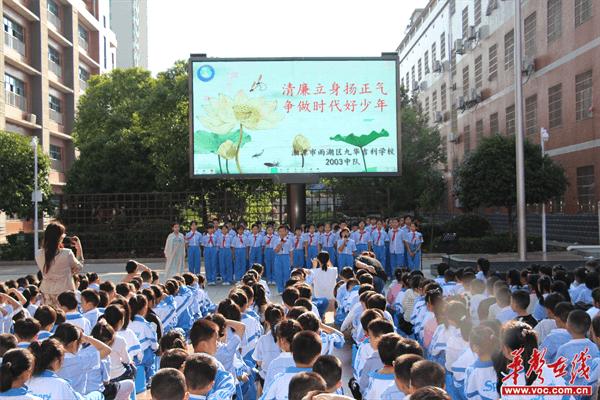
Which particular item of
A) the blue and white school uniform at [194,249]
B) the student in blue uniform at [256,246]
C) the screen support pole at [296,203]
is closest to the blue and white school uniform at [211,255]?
the blue and white school uniform at [194,249]

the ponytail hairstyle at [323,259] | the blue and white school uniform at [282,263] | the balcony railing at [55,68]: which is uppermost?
the balcony railing at [55,68]

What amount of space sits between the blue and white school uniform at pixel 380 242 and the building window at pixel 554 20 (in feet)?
30.2

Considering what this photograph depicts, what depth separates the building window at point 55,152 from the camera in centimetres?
3245

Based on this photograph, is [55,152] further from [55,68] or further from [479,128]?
[479,128]

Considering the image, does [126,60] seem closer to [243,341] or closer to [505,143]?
[505,143]

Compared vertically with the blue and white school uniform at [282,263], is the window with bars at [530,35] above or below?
above

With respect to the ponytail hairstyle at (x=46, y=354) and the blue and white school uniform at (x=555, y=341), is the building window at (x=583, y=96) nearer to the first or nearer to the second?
Result: the blue and white school uniform at (x=555, y=341)

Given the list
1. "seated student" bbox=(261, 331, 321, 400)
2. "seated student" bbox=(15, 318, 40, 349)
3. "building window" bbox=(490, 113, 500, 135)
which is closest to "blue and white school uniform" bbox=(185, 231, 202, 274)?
"seated student" bbox=(15, 318, 40, 349)

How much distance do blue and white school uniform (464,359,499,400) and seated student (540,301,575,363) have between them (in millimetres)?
808

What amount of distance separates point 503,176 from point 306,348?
1430cm

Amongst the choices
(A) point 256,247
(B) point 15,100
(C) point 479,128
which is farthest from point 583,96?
(B) point 15,100

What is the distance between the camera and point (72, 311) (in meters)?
5.85

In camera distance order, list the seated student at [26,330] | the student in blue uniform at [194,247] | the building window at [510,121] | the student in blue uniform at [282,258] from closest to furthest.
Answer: the seated student at [26,330], the student in blue uniform at [282,258], the student in blue uniform at [194,247], the building window at [510,121]

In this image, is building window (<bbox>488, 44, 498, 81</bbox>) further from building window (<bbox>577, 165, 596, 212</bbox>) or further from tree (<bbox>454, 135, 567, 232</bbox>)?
tree (<bbox>454, 135, 567, 232</bbox>)
